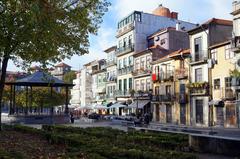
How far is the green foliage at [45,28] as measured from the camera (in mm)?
14953

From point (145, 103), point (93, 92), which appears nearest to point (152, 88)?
point (145, 103)

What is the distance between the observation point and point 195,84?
148ft

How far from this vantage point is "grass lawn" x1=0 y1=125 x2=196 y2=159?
12703 millimetres

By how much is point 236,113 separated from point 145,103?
19.9 meters

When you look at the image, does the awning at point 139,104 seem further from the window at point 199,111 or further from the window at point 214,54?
the window at point 214,54

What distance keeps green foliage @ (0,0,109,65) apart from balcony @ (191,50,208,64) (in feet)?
78.9

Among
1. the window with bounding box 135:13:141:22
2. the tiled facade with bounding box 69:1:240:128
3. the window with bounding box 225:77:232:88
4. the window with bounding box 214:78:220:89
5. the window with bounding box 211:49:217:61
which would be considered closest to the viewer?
the window with bounding box 225:77:232:88

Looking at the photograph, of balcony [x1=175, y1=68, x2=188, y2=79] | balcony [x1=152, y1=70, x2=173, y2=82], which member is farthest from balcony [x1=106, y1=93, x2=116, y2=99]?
balcony [x1=175, y1=68, x2=188, y2=79]

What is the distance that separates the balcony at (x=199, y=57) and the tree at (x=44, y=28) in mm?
23982

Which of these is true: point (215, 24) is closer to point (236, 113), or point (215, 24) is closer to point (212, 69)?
point (212, 69)

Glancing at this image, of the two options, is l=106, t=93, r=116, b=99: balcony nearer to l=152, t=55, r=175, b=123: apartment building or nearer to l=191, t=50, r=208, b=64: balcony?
l=152, t=55, r=175, b=123: apartment building

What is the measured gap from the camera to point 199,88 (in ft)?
148

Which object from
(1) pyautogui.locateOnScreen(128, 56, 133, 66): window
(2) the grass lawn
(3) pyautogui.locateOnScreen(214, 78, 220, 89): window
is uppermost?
(1) pyautogui.locateOnScreen(128, 56, 133, 66): window

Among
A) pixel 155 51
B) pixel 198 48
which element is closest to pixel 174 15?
pixel 155 51
